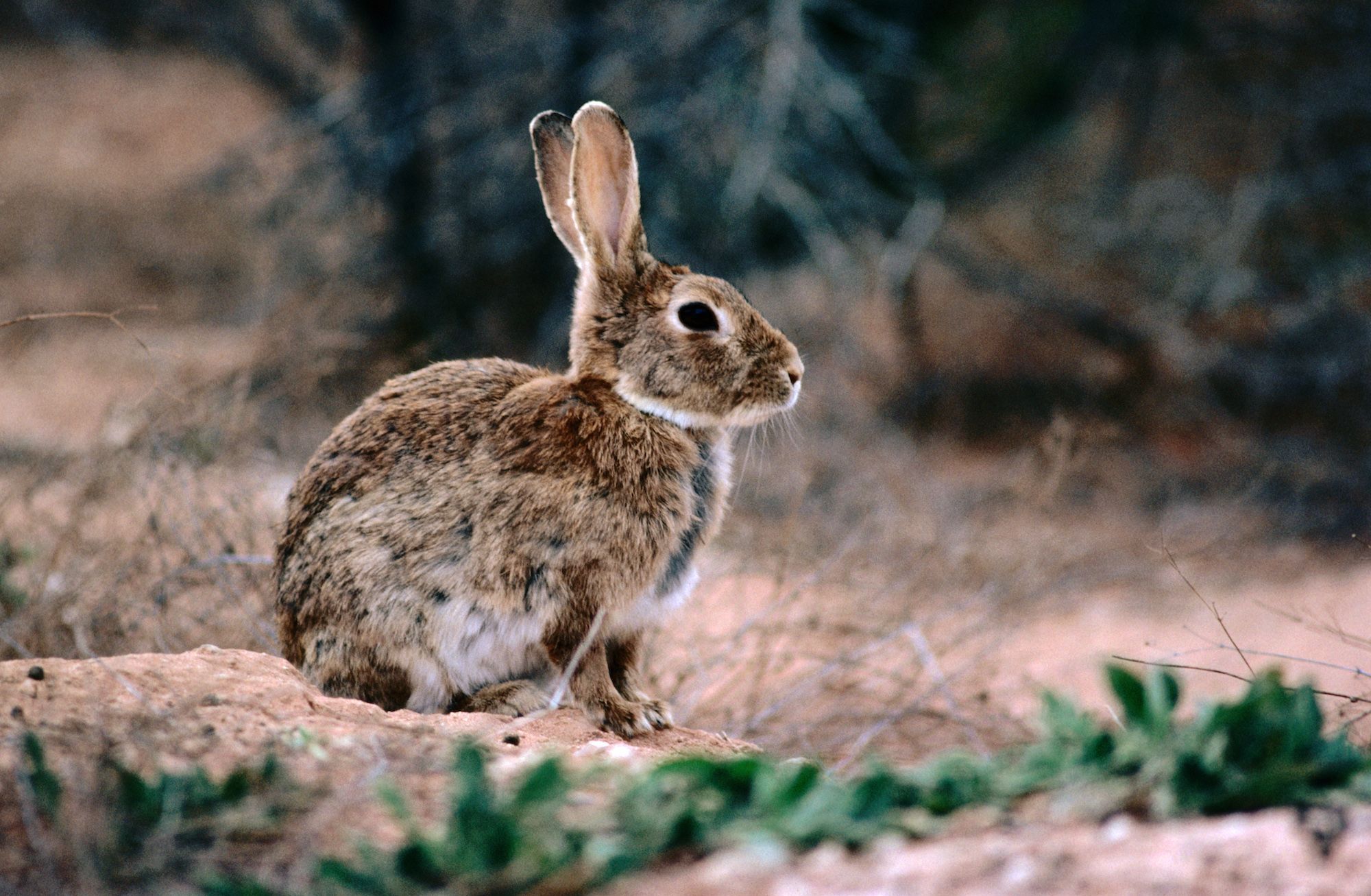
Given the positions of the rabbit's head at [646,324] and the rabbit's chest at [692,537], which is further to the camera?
the rabbit's head at [646,324]

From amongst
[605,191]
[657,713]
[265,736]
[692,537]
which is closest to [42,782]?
[265,736]

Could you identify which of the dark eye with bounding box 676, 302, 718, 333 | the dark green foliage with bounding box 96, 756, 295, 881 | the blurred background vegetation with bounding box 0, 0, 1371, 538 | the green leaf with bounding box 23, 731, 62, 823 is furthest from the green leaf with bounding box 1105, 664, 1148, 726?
the blurred background vegetation with bounding box 0, 0, 1371, 538

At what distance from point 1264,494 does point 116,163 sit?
32.8 ft

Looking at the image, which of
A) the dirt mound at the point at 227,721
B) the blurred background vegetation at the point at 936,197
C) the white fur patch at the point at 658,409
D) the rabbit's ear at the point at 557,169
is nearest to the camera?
the dirt mound at the point at 227,721

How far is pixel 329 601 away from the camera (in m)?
3.35

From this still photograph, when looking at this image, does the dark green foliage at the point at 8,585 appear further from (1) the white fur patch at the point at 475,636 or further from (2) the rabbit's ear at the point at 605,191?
(2) the rabbit's ear at the point at 605,191

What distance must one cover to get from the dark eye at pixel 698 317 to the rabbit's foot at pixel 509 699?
3.69 feet

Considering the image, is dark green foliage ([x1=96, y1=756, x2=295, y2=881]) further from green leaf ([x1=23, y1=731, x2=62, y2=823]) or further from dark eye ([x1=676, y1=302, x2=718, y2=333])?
dark eye ([x1=676, y1=302, x2=718, y2=333])

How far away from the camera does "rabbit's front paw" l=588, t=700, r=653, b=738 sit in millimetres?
3322

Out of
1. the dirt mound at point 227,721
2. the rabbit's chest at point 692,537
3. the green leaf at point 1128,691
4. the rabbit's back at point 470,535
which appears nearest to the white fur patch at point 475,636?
the rabbit's back at point 470,535

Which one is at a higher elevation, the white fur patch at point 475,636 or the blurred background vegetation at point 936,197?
the blurred background vegetation at point 936,197

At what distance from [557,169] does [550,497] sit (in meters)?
1.12

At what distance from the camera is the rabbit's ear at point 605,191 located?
143 inches

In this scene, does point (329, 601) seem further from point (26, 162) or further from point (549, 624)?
point (26, 162)
